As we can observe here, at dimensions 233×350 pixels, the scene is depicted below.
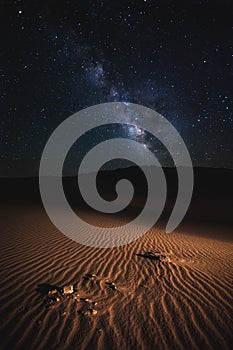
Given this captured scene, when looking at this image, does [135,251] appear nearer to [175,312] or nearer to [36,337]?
[175,312]

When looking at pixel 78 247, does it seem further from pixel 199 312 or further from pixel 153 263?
pixel 199 312

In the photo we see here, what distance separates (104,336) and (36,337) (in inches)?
37.3

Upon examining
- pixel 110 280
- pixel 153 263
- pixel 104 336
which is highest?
pixel 153 263

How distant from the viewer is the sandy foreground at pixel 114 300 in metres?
3.21

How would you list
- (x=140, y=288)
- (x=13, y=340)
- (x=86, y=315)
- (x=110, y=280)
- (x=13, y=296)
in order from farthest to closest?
(x=110, y=280), (x=140, y=288), (x=13, y=296), (x=86, y=315), (x=13, y=340)

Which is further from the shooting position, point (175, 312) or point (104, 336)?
point (175, 312)

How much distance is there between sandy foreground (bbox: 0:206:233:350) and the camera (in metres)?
3.21

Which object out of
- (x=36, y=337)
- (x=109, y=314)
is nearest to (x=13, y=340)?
(x=36, y=337)

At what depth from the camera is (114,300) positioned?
A: 4188 millimetres

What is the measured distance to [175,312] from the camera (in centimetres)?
387

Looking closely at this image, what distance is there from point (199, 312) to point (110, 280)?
1.96m

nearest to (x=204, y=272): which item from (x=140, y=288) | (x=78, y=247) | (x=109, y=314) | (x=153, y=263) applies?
(x=153, y=263)

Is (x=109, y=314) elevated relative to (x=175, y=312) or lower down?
lower down

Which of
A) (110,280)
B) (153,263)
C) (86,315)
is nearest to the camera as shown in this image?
(86,315)
